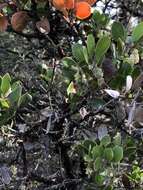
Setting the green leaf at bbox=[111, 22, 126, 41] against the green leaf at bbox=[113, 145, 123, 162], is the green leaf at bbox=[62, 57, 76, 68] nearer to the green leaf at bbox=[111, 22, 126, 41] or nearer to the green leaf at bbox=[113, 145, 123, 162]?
the green leaf at bbox=[111, 22, 126, 41]

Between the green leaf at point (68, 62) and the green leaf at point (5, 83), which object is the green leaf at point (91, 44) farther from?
the green leaf at point (5, 83)

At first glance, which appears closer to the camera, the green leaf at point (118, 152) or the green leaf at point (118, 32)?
the green leaf at point (118, 152)

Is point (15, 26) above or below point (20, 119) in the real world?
above

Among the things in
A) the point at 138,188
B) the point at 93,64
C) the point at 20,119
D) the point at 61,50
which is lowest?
the point at 138,188

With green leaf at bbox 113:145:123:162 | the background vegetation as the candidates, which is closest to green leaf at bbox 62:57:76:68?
the background vegetation

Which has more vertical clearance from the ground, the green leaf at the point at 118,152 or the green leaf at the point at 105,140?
the green leaf at the point at 105,140

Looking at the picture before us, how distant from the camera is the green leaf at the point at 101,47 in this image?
1.09 m

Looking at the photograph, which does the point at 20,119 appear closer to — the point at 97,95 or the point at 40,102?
the point at 40,102

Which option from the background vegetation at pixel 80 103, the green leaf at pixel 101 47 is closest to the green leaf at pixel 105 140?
the background vegetation at pixel 80 103

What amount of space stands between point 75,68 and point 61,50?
0.28 metres

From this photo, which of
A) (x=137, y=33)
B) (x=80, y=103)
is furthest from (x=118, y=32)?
(x=80, y=103)

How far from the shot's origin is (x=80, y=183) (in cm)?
133

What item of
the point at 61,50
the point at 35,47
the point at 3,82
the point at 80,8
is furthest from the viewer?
the point at 35,47

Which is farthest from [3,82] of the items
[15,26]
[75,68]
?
[15,26]
